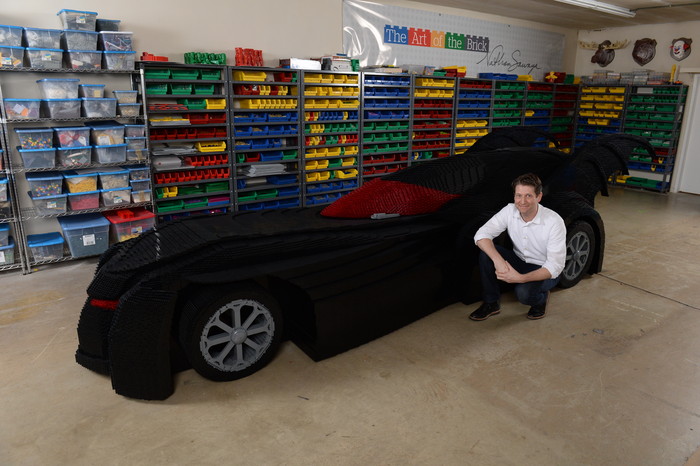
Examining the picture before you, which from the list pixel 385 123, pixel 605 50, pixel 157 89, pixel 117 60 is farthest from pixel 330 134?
pixel 605 50

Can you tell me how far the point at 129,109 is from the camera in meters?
4.25

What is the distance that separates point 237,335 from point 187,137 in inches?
111

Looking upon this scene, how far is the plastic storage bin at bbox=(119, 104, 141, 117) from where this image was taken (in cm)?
422

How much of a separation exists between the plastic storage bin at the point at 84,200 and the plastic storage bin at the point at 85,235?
140 mm

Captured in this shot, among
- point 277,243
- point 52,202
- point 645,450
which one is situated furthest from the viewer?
point 52,202

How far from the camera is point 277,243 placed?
2498 millimetres

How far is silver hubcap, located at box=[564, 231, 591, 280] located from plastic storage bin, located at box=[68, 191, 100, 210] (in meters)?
3.93

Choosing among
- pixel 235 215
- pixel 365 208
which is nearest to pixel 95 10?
pixel 235 215

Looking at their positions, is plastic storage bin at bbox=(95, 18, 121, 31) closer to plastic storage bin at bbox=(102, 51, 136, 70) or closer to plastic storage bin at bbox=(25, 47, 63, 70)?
plastic storage bin at bbox=(102, 51, 136, 70)

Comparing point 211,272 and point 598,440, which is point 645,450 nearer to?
point 598,440

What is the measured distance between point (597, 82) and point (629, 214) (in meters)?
3.28

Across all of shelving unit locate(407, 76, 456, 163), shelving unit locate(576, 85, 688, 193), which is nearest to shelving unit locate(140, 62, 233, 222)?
shelving unit locate(407, 76, 456, 163)

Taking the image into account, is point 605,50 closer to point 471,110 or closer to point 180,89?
point 471,110

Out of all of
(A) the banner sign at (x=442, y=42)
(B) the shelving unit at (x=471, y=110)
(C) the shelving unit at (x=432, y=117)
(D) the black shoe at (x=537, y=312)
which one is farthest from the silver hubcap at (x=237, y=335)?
(B) the shelving unit at (x=471, y=110)
